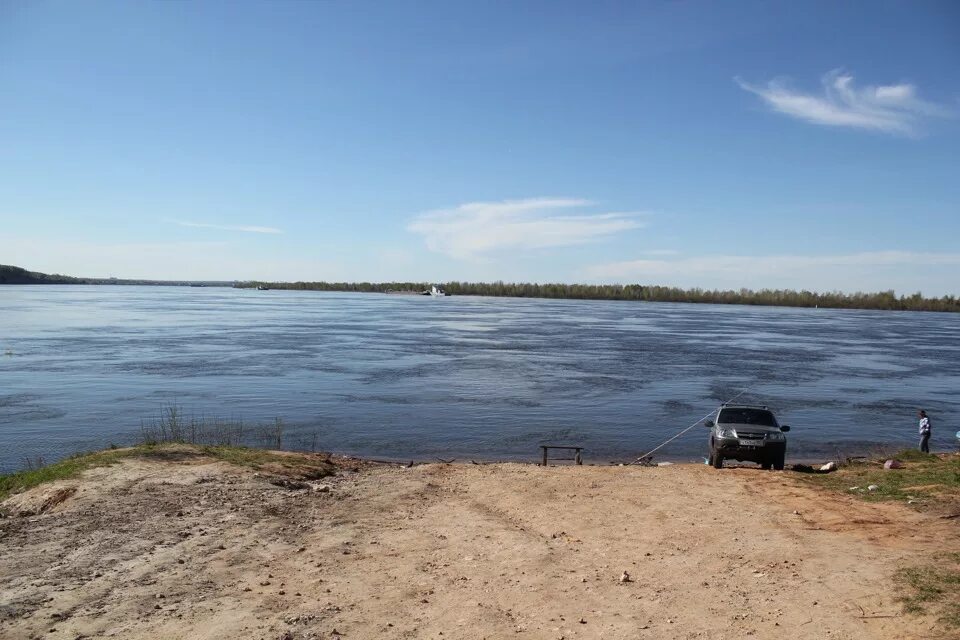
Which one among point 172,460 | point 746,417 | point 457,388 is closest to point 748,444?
point 746,417

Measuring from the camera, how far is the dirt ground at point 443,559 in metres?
8.18

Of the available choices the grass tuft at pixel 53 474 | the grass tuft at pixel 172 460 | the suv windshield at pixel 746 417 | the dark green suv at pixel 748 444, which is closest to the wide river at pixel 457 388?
the suv windshield at pixel 746 417

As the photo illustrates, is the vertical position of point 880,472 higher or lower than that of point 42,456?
higher

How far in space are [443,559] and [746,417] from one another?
12012mm

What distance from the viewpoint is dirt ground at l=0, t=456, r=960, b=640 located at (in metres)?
8.18

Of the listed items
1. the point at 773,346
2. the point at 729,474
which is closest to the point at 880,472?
the point at 729,474

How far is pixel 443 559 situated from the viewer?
10469mm

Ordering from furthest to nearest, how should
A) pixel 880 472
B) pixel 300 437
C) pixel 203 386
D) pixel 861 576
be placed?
pixel 203 386, pixel 300 437, pixel 880 472, pixel 861 576

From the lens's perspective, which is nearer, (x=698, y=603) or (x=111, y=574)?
(x=698, y=603)

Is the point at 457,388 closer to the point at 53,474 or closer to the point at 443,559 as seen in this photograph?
the point at 53,474

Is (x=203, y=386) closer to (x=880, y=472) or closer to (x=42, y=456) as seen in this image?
(x=42, y=456)

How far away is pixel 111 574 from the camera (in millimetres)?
9430

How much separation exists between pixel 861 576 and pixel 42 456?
2097 cm

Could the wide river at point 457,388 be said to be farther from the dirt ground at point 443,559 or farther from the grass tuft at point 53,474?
the dirt ground at point 443,559
